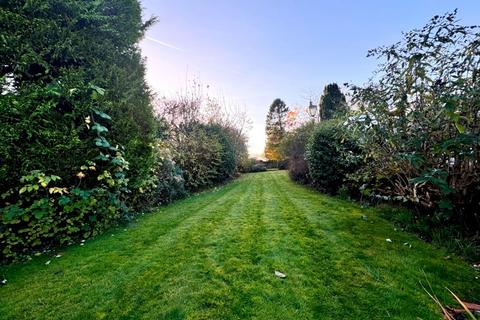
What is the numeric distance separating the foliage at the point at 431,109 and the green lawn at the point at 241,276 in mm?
1026

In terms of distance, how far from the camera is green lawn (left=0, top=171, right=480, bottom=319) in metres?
2.20

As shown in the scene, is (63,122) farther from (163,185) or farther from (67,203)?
(163,185)

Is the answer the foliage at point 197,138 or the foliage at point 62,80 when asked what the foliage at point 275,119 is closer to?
the foliage at point 197,138

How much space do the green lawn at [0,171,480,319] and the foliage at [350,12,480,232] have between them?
103 centimetres

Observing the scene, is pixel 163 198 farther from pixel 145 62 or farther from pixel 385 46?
pixel 385 46

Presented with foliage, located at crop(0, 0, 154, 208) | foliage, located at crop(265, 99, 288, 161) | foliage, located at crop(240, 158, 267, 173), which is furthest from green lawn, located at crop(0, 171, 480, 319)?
foliage, located at crop(265, 99, 288, 161)

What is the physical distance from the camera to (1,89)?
3.65 m

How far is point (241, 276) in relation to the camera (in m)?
2.74

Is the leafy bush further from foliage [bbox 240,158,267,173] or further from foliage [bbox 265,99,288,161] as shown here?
foliage [bbox 265,99,288,161]

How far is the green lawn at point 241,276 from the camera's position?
2197mm

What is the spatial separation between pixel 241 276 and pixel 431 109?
3.96m

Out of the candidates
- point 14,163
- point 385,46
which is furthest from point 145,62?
point 385,46

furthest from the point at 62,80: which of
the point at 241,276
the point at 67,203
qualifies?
the point at 241,276

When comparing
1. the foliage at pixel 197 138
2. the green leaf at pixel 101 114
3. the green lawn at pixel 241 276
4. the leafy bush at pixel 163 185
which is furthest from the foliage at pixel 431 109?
the foliage at pixel 197 138
